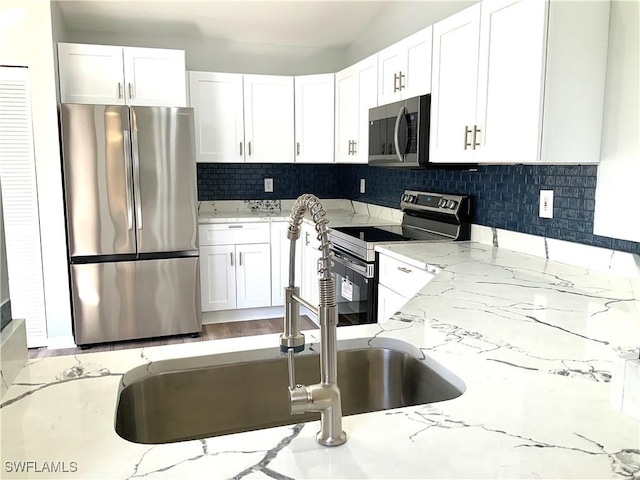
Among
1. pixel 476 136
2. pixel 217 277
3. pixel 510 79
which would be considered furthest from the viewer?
pixel 217 277

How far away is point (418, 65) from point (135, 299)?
2.51 metres

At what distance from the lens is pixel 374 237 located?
3090 mm

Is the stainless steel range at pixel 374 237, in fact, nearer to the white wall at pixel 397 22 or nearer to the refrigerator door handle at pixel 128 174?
the white wall at pixel 397 22

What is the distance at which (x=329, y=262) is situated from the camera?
0.89m

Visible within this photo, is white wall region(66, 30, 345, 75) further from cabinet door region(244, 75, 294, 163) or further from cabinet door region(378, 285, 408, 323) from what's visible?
cabinet door region(378, 285, 408, 323)

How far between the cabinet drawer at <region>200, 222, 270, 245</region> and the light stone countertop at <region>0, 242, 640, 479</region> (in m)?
2.73

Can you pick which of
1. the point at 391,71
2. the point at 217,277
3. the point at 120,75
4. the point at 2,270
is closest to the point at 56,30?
the point at 120,75

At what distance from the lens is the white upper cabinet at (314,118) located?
4203 millimetres

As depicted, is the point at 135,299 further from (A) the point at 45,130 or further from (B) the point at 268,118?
(B) the point at 268,118

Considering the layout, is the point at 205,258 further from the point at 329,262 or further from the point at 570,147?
the point at 329,262

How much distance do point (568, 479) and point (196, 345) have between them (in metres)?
0.94

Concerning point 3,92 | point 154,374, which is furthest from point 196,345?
point 3,92

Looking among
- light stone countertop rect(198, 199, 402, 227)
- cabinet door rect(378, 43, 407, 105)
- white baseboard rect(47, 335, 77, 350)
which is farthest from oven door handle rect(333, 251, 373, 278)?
white baseboard rect(47, 335, 77, 350)

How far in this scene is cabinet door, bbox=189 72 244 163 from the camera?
411cm
